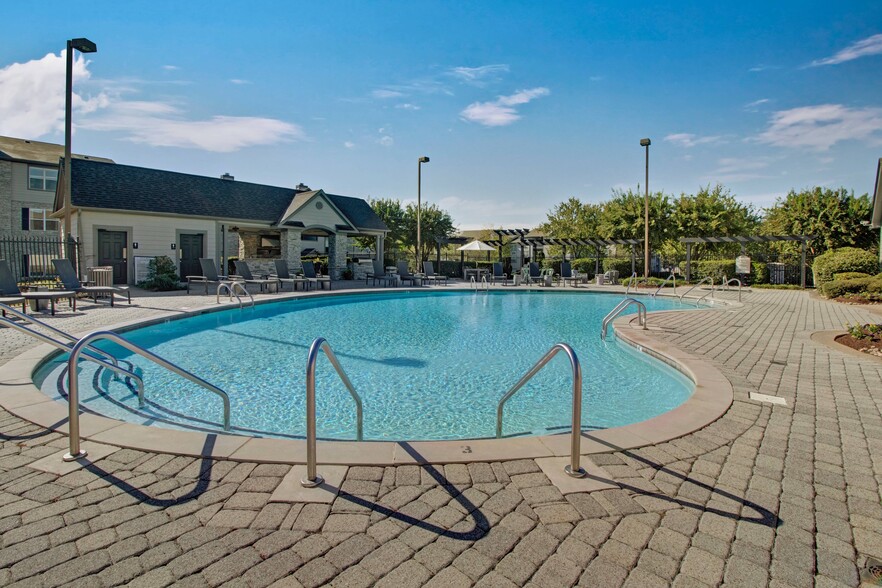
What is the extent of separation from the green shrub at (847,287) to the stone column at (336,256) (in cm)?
2168

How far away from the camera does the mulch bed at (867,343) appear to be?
7773 mm

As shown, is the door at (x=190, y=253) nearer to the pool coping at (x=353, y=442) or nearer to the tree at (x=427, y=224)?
the pool coping at (x=353, y=442)

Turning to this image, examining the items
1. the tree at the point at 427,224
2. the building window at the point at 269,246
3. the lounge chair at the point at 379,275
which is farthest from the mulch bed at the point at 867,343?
the tree at the point at 427,224

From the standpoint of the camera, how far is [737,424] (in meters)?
4.30

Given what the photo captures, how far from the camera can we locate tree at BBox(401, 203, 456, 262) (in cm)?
4206

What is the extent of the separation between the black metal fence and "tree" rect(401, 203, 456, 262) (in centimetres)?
2492

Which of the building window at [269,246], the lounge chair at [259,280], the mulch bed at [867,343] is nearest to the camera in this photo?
the mulch bed at [867,343]

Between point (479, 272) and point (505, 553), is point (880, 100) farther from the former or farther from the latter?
point (505, 553)

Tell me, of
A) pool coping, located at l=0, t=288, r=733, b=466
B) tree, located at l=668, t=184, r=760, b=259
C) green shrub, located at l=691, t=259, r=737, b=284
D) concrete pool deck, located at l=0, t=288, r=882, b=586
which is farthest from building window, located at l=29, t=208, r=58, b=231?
tree, located at l=668, t=184, r=760, b=259

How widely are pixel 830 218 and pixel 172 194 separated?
112 ft

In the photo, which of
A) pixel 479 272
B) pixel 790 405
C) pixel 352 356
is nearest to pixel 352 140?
pixel 479 272

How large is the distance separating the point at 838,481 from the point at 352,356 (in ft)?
22.6

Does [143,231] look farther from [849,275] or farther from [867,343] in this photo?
[849,275]

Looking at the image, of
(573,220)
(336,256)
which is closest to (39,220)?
(336,256)
